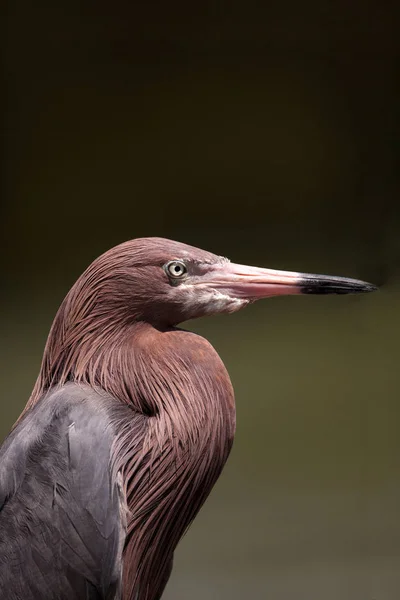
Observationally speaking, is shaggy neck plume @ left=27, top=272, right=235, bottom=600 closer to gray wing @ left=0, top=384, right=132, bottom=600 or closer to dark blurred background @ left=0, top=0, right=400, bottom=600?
gray wing @ left=0, top=384, right=132, bottom=600

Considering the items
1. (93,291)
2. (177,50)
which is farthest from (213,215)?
(93,291)

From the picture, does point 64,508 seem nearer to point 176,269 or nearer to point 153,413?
point 153,413

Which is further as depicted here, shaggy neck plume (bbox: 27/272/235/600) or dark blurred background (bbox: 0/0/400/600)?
dark blurred background (bbox: 0/0/400/600)

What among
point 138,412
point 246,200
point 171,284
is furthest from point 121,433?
point 246,200

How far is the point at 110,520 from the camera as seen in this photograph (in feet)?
3.44

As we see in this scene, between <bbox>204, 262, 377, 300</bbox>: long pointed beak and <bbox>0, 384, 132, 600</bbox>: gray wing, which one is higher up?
<bbox>204, 262, 377, 300</bbox>: long pointed beak

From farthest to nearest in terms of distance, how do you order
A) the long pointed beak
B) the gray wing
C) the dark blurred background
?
1. the dark blurred background
2. the long pointed beak
3. the gray wing

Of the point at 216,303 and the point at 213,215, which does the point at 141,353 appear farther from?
the point at 213,215

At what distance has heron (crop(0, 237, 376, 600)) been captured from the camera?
3.48 feet

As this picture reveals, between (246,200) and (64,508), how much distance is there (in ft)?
4.21

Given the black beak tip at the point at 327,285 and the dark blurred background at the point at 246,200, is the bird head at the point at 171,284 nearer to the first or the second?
the black beak tip at the point at 327,285

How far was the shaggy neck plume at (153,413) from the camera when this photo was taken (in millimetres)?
1085

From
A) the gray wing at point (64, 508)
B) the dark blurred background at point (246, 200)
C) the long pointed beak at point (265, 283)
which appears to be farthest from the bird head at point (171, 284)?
the dark blurred background at point (246, 200)

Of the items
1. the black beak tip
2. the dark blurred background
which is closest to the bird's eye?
the black beak tip
